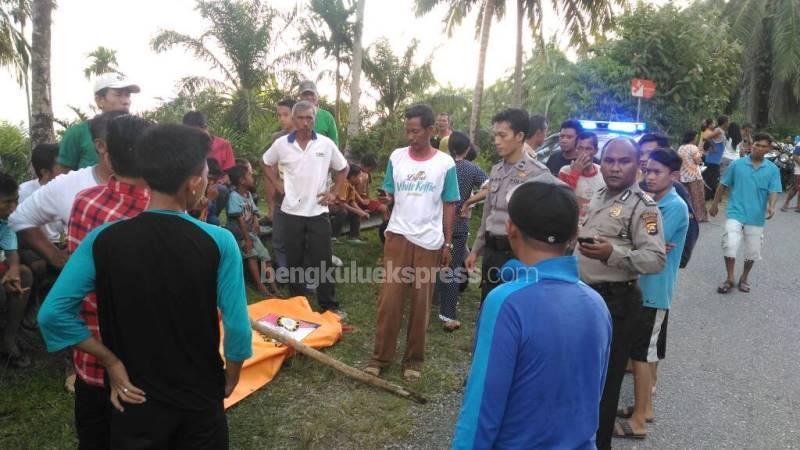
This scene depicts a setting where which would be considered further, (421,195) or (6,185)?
(421,195)

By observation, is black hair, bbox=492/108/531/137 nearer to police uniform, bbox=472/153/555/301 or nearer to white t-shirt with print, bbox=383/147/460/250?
police uniform, bbox=472/153/555/301

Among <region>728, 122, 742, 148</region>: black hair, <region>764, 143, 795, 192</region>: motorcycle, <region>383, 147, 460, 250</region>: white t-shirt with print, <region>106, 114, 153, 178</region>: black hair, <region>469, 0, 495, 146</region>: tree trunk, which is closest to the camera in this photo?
<region>106, 114, 153, 178</region>: black hair

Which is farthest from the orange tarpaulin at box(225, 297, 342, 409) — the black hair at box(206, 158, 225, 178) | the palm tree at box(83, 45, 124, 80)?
the palm tree at box(83, 45, 124, 80)

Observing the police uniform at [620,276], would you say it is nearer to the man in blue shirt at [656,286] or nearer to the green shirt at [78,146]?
the man in blue shirt at [656,286]

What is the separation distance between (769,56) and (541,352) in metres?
25.0

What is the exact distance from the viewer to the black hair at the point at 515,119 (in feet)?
12.8

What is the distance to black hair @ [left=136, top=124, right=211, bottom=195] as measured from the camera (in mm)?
1774

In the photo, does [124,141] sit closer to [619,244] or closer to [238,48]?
[619,244]

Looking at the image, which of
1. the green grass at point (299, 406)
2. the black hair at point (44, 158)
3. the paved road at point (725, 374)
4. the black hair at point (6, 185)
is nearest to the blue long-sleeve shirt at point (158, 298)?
the green grass at point (299, 406)

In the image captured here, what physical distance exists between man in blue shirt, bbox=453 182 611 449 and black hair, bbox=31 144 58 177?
13.0 ft

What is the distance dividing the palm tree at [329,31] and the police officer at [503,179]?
13.2 m

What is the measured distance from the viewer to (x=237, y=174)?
19.2 ft

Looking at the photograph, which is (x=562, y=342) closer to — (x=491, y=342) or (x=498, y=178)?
(x=491, y=342)

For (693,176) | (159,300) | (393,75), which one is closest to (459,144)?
(159,300)
